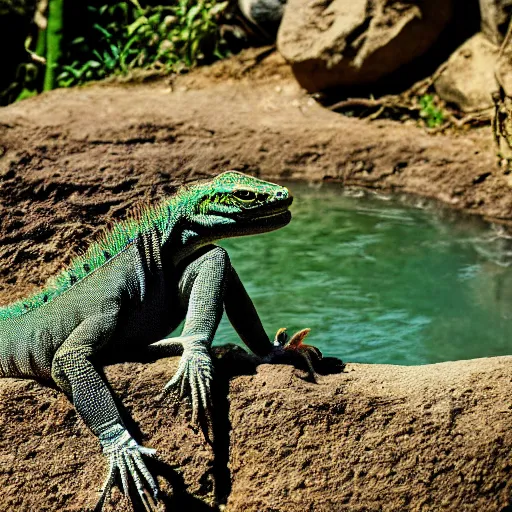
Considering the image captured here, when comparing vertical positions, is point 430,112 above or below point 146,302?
below

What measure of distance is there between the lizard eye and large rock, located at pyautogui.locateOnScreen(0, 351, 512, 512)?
2.57 feet

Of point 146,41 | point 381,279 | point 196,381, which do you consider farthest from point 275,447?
point 146,41

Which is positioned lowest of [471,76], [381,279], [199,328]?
[381,279]

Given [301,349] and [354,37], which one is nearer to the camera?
[301,349]

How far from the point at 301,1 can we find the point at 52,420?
316 inches

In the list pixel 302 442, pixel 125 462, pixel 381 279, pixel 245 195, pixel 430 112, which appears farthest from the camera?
pixel 430 112

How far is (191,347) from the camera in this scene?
360cm

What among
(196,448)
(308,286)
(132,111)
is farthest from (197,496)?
(132,111)

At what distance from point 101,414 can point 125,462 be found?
0.22m

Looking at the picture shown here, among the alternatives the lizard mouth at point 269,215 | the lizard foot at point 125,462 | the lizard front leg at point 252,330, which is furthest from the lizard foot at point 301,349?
the lizard foot at point 125,462

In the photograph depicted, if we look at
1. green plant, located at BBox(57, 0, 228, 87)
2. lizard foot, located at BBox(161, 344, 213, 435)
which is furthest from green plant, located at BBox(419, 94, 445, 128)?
lizard foot, located at BBox(161, 344, 213, 435)

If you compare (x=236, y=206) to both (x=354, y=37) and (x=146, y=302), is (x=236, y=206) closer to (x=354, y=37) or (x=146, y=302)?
(x=146, y=302)

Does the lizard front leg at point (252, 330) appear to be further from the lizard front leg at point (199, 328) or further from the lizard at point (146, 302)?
the lizard front leg at point (199, 328)

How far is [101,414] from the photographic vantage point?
348cm
